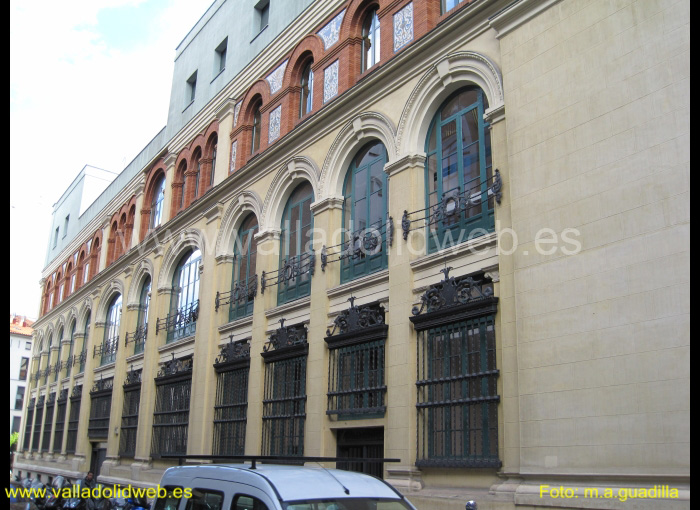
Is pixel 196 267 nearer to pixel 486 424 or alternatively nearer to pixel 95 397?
pixel 95 397

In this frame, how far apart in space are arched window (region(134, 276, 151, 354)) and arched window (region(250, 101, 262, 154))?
7262 mm

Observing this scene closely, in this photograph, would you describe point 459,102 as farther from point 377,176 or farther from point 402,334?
point 402,334

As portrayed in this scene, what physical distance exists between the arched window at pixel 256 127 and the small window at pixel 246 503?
13.7 metres

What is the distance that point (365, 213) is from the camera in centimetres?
1470

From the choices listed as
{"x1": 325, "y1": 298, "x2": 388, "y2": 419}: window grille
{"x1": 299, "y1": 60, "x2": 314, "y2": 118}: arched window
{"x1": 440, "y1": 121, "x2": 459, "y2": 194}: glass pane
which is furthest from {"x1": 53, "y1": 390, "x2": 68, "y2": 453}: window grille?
{"x1": 440, "y1": 121, "x2": 459, "y2": 194}: glass pane

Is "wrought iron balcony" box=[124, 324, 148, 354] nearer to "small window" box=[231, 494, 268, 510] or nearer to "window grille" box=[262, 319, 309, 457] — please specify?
"window grille" box=[262, 319, 309, 457]

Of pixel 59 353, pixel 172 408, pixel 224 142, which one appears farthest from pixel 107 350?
pixel 224 142

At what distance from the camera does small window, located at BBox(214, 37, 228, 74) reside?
22922 mm

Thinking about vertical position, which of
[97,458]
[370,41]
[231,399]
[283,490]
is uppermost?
[370,41]

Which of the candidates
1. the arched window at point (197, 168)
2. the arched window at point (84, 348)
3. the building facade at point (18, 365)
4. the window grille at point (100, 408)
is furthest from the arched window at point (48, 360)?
the building facade at point (18, 365)

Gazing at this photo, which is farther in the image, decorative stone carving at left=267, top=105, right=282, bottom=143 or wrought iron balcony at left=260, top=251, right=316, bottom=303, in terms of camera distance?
decorative stone carving at left=267, top=105, right=282, bottom=143

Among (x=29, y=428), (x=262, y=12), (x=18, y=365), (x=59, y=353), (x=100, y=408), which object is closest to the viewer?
(x=262, y=12)

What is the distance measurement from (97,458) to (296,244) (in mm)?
14317

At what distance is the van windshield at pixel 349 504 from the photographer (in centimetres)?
627
